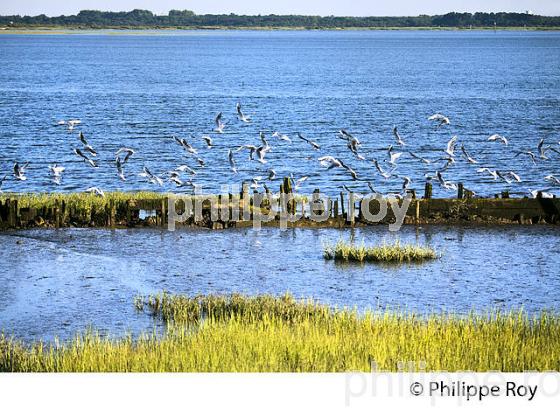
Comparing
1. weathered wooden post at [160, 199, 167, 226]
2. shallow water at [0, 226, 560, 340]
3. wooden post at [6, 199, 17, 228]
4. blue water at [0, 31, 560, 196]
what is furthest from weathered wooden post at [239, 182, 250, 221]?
blue water at [0, 31, 560, 196]

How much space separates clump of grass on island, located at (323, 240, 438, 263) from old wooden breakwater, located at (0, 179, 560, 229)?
392cm

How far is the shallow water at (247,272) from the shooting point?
2297cm

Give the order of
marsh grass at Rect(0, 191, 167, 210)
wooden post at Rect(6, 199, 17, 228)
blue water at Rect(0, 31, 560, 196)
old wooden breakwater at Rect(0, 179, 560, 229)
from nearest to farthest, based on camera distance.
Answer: wooden post at Rect(6, 199, 17, 228)
old wooden breakwater at Rect(0, 179, 560, 229)
marsh grass at Rect(0, 191, 167, 210)
blue water at Rect(0, 31, 560, 196)

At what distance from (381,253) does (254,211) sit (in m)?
6.00

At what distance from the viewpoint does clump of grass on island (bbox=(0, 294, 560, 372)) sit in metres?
16.2

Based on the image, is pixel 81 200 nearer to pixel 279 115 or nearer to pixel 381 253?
pixel 381 253

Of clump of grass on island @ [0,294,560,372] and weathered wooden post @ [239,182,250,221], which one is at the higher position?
clump of grass on island @ [0,294,560,372]

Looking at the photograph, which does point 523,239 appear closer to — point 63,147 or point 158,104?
point 63,147

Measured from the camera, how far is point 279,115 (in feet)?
281

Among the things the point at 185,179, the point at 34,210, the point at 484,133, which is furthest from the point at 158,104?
the point at 34,210

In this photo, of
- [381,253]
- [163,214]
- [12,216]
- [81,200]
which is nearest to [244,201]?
[163,214]

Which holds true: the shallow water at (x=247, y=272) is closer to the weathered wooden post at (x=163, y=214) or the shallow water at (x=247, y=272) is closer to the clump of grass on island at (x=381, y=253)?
the clump of grass on island at (x=381, y=253)

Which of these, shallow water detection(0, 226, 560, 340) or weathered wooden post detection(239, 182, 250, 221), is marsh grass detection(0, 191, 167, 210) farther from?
weathered wooden post detection(239, 182, 250, 221)
